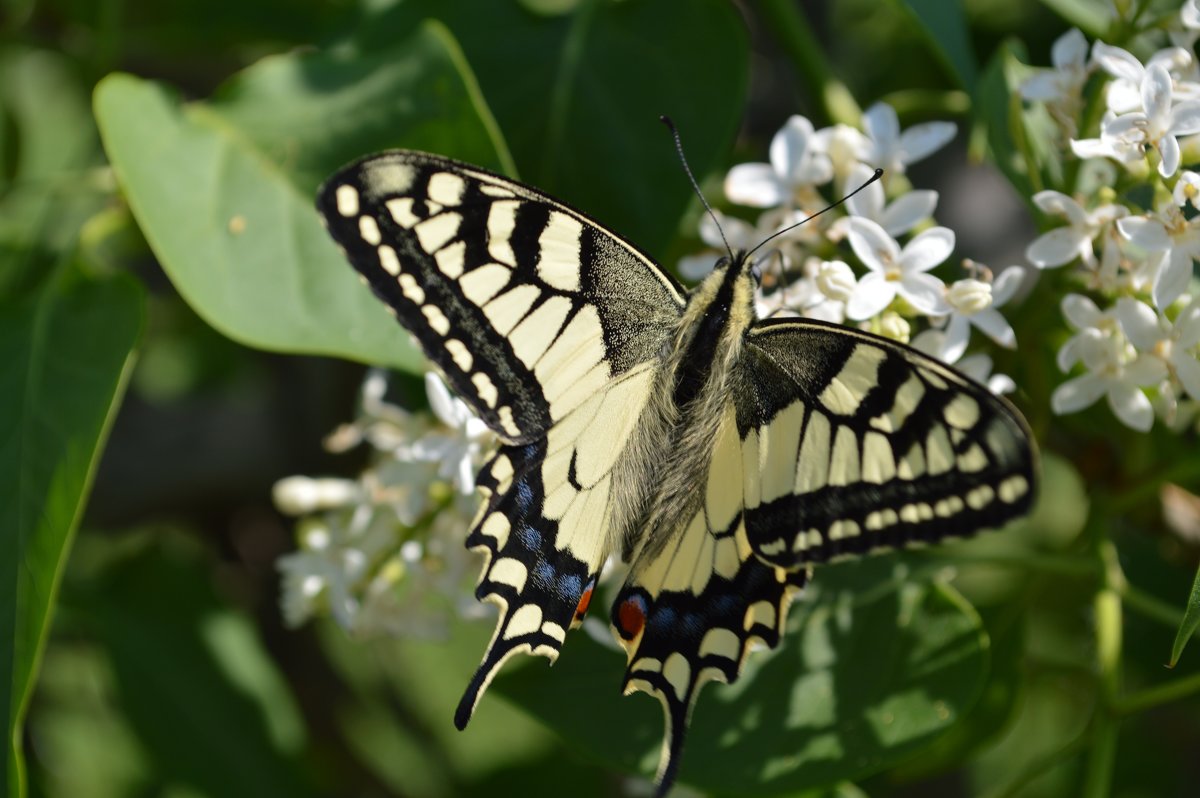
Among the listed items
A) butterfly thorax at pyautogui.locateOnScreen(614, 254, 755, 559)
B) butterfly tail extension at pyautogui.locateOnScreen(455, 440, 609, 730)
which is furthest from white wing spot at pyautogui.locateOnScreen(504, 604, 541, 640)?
butterfly thorax at pyautogui.locateOnScreen(614, 254, 755, 559)

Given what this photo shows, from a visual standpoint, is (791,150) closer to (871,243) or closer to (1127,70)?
(871,243)

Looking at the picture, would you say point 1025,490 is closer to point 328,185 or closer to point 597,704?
point 597,704

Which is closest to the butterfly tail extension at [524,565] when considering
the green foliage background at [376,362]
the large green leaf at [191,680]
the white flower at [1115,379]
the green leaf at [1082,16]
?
the green foliage background at [376,362]

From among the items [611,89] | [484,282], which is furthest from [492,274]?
[611,89]

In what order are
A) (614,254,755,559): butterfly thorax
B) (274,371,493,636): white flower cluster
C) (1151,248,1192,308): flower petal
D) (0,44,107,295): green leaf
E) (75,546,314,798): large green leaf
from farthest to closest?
(75,546,314,798): large green leaf
(0,44,107,295): green leaf
(274,371,493,636): white flower cluster
(614,254,755,559): butterfly thorax
(1151,248,1192,308): flower petal

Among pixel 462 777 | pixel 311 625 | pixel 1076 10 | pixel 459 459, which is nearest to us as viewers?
pixel 459 459

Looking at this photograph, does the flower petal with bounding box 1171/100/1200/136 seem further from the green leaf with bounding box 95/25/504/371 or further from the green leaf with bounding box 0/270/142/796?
the green leaf with bounding box 0/270/142/796

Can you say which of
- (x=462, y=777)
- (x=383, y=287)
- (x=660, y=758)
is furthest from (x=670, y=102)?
(x=462, y=777)

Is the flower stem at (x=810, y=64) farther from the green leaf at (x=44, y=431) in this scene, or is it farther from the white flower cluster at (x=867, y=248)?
the green leaf at (x=44, y=431)
